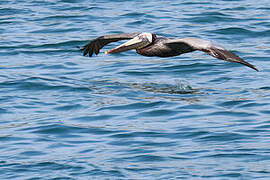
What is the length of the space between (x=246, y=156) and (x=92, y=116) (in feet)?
9.95

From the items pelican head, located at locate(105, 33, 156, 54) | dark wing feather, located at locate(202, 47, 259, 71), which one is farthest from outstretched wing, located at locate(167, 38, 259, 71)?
pelican head, located at locate(105, 33, 156, 54)

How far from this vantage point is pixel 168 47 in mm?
12430

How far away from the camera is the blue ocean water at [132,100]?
895 centimetres

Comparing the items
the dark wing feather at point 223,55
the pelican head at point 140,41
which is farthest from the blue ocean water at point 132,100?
the dark wing feather at point 223,55

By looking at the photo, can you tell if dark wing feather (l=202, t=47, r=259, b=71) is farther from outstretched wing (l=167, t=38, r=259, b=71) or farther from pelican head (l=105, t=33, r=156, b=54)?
pelican head (l=105, t=33, r=156, b=54)

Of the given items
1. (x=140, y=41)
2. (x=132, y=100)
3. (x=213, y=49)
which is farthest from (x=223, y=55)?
(x=140, y=41)

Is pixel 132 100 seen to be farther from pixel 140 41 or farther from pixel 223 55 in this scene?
pixel 223 55

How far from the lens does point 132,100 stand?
12.2 m

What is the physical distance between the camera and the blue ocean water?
29.4 ft

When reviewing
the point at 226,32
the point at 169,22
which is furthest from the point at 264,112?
the point at 169,22

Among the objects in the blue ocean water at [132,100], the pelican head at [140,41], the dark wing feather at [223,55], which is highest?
the dark wing feather at [223,55]

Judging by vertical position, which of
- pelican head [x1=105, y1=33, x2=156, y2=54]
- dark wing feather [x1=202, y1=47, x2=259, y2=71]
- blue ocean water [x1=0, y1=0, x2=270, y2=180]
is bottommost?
blue ocean water [x1=0, y1=0, x2=270, y2=180]

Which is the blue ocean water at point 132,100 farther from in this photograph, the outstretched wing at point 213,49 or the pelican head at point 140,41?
the outstretched wing at point 213,49

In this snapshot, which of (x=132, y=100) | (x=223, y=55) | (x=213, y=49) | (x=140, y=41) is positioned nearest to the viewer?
(x=223, y=55)
